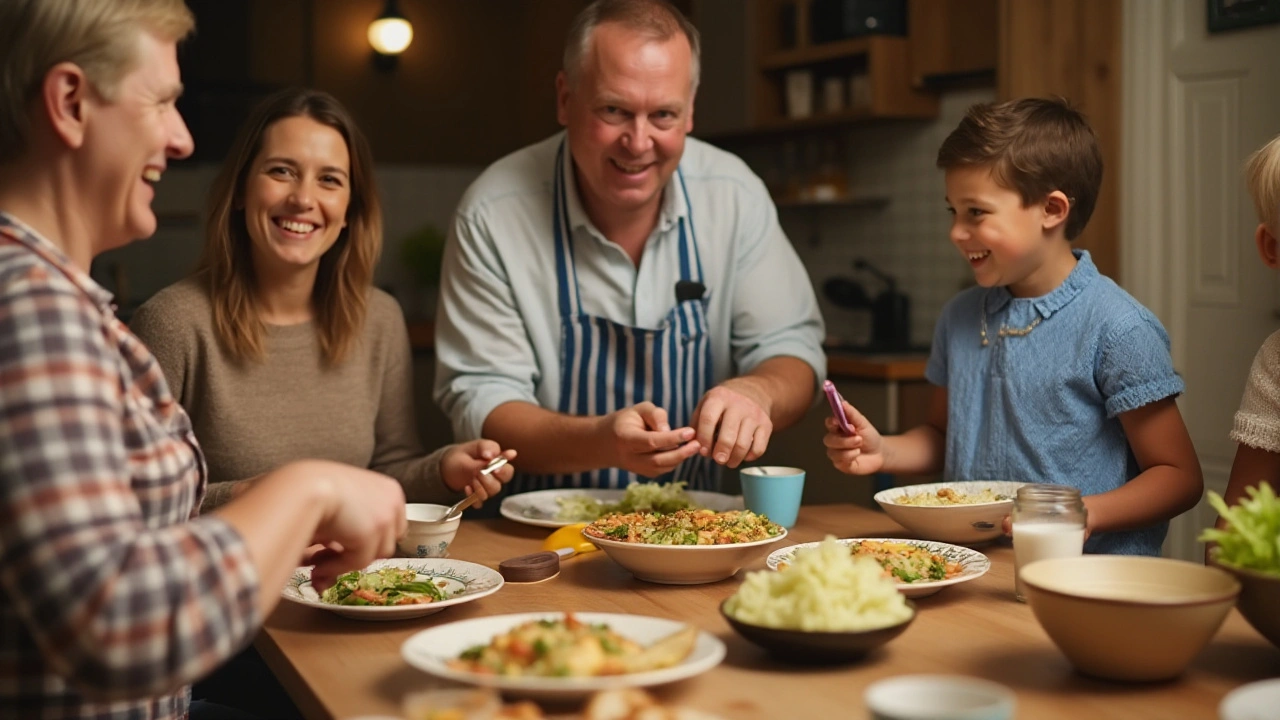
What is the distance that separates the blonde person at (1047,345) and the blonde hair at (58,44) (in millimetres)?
1256

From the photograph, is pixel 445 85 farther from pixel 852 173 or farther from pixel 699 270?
pixel 699 270

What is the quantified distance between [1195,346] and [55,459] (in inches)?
131

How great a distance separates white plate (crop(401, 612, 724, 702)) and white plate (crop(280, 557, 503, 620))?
0.56 feet

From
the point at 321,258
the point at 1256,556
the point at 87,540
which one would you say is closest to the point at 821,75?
the point at 321,258

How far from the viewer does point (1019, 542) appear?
149 centimetres

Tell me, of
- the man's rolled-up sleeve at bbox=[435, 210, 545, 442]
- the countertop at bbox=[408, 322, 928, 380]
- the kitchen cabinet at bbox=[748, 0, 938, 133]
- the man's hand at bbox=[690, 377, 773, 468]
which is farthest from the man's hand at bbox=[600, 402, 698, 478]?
the kitchen cabinet at bbox=[748, 0, 938, 133]

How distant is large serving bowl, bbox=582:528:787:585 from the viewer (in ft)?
5.17

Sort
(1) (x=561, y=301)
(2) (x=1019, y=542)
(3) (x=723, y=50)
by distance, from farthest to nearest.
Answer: (3) (x=723, y=50) → (1) (x=561, y=301) → (2) (x=1019, y=542)

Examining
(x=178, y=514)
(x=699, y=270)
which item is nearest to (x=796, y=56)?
(x=699, y=270)

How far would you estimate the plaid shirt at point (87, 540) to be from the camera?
950mm

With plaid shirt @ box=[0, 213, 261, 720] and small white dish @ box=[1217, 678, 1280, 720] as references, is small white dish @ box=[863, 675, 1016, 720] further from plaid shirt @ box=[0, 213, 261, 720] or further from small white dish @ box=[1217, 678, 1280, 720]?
plaid shirt @ box=[0, 213, 261, 720]

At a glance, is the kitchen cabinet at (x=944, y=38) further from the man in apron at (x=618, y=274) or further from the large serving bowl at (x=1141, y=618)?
the large serving bowl at (x=1141, y=618)

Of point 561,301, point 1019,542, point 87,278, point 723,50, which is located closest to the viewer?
point 87,278

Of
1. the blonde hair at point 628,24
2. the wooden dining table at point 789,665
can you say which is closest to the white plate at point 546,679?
→ the wooden dining table at point 789,665
